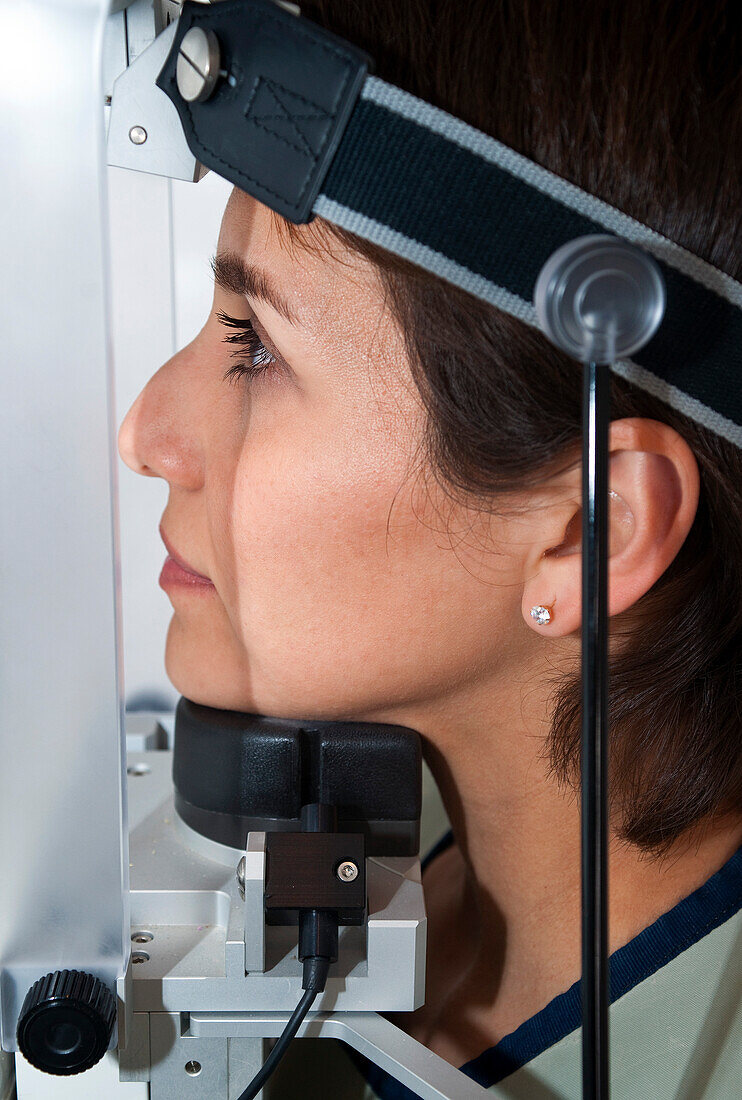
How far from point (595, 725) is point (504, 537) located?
0.67 ft

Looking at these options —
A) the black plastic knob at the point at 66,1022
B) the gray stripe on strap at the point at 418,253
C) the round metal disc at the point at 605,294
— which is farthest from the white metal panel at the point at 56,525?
the round metal disc at the point at 605,294

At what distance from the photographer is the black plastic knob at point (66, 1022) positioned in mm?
581

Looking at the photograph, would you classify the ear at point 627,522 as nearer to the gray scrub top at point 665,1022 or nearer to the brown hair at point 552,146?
the brown hair at point 552,146

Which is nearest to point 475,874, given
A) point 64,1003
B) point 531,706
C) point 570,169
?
point 531,706

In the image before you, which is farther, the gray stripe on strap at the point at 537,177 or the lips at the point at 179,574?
the lips at the point at 179,574

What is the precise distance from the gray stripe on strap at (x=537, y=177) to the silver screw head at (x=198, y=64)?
0.31 feet

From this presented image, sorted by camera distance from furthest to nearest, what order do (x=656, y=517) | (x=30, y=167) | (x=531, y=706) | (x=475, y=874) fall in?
(x=475, y=874) < (x=531, y=706) < (x=656, y=517) < (x=30, y=167)

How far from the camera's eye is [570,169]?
605 millimetres

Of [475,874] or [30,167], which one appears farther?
[475,874]

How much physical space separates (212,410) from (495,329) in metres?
0.24

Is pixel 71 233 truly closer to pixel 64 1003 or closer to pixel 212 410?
pixel 212 410

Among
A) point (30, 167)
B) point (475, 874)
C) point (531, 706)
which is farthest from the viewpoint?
point (475, 874)

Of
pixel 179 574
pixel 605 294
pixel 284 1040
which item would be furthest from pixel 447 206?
pixel 284 1040

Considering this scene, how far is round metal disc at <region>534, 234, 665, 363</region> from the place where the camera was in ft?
1.61
